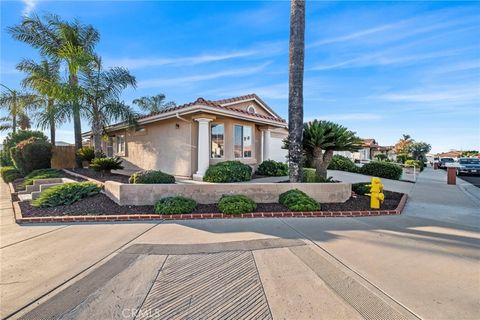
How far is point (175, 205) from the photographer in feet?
20.5

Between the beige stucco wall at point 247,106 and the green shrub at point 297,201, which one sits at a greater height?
the beige stucco wall at point 247,106

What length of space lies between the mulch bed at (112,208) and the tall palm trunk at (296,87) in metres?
1.62

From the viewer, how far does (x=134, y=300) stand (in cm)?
263

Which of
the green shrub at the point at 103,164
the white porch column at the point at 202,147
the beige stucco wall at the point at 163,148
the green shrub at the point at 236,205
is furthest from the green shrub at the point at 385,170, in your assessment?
the green shrub at the point at 103,164

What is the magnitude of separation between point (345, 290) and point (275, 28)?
1129 cm

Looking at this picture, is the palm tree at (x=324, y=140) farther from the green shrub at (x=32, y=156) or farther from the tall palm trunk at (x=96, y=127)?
the green shrub at (x=32, y=156)

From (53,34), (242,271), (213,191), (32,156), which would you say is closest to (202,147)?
(213,191)

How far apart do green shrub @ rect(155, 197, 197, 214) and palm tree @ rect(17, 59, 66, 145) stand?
8.46 m

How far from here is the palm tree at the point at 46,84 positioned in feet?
35.0

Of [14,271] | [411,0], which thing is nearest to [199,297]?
[14,271]

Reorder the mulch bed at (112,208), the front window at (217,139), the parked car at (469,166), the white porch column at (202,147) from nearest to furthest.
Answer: the mulch bed at (112,208) → the white porch column at (202,147) → the front window at (217,139) → the parked car at (469,166)

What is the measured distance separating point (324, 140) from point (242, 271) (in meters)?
6.19

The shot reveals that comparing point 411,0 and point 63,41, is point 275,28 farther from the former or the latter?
point 63,41

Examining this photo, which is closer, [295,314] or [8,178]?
[295,314]
